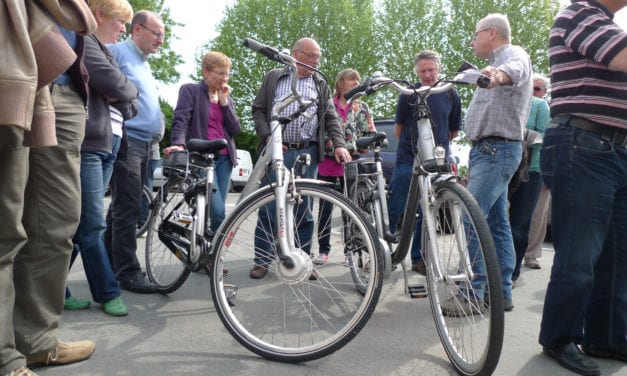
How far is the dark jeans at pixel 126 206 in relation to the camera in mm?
3752

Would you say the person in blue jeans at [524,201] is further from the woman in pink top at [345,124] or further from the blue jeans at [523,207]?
the woman in pink top at [345,124]

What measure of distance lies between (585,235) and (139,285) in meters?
2.98

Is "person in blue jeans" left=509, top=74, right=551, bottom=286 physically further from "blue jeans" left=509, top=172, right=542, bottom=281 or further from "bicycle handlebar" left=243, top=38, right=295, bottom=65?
"bicycle handlebar" left=243, top=38, right=295, bottom=65

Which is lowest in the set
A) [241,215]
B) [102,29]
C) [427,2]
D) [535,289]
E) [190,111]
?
[535,289]

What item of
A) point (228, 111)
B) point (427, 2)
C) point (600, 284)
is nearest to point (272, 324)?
point (600, 284)

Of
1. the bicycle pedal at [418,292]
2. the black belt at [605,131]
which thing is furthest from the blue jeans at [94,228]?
the black belt at [605,131]

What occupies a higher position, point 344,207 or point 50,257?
point 344,207

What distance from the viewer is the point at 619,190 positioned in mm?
2678

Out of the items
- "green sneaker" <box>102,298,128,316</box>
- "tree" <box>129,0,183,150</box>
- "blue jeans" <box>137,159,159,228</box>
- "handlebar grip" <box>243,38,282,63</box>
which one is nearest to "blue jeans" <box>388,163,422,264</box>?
"handlebar grip" <box>243,38,282,63</box>

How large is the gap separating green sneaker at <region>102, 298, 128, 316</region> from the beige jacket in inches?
58.2

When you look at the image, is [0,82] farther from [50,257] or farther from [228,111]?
[228,111]

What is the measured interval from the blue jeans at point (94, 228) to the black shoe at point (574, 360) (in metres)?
2.59

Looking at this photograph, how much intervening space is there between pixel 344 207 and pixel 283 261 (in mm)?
418

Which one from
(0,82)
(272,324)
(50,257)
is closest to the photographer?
(0,82)
